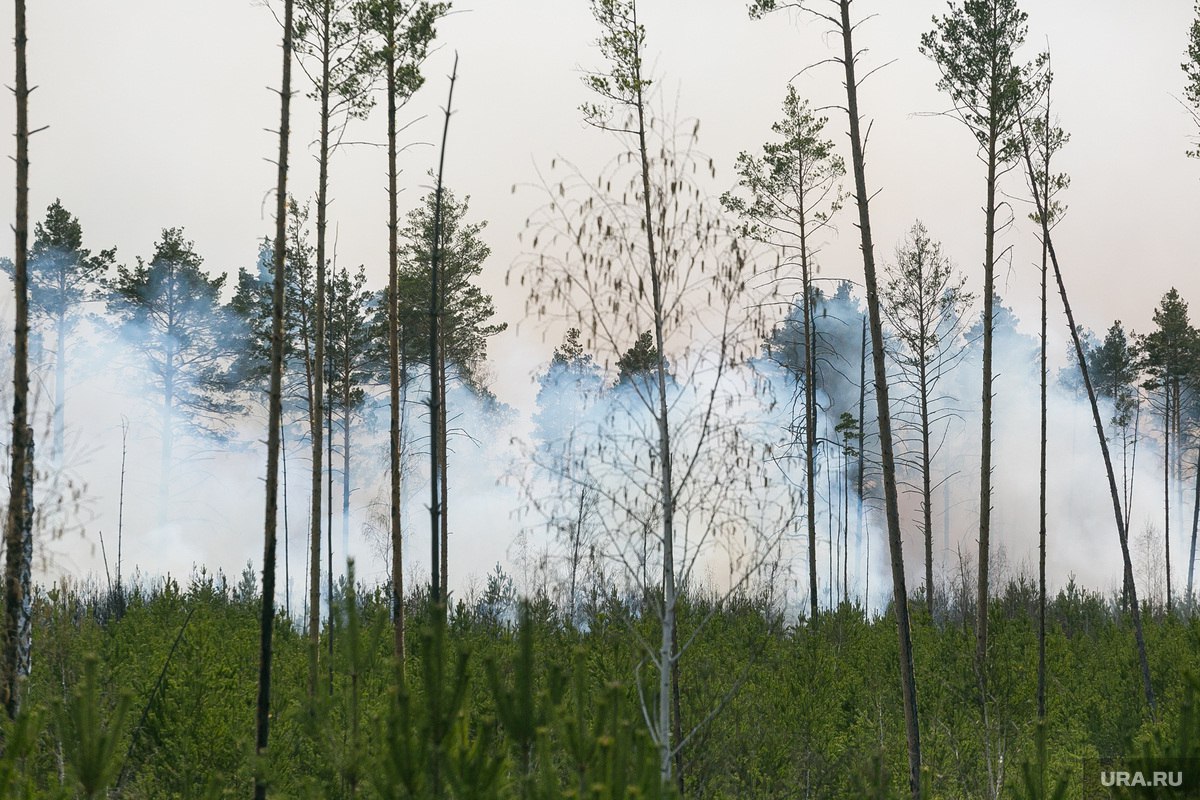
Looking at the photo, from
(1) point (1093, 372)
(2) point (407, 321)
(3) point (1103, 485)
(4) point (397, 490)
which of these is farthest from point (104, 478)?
(3) point (1103, 485)

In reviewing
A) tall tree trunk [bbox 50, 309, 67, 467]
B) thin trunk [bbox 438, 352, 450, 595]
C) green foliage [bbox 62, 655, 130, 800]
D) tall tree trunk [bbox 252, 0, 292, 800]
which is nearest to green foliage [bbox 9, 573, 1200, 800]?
green foliage [bbox 62, 655, 130, 800]

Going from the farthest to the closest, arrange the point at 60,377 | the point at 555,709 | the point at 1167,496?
the point at 60,377
the point at 1167,496
the point at 555,709

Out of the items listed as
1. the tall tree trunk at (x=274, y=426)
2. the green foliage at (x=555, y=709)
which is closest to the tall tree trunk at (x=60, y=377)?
the green foliage at (x=555, y=709)

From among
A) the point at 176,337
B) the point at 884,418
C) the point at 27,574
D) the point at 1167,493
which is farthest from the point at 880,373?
the point at 176,337

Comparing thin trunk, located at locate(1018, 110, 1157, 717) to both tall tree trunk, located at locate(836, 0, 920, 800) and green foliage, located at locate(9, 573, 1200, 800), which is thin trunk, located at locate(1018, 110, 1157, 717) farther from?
tall tree trunk, located at locate(836, 0, 920, 800)

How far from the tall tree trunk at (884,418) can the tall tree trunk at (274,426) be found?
18.6 ft

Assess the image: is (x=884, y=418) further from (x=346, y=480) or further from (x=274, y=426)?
(x=346, y=480)

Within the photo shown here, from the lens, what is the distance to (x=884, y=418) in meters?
10.4

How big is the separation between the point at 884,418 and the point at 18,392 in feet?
27.6

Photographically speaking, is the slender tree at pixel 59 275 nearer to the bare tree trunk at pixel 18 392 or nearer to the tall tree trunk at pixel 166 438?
the tall tree trunk at pixel 166 438

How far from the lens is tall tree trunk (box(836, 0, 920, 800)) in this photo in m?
9.71

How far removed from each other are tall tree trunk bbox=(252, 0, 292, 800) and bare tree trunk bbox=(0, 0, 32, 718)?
7.83ft

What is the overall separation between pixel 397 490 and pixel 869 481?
40.6 meters

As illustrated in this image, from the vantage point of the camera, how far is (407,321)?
31328 mm
